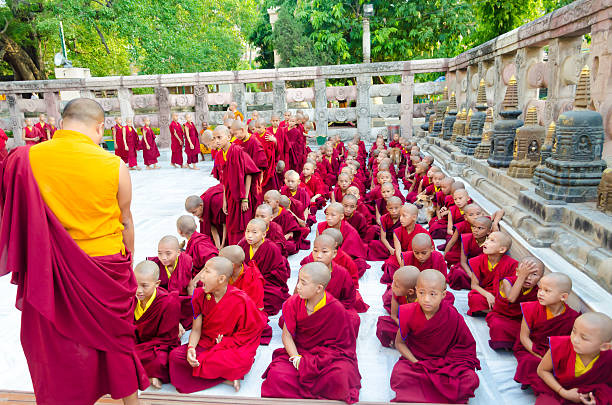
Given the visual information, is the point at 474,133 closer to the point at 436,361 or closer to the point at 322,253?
the point at 322,253

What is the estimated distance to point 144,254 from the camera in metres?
6.69

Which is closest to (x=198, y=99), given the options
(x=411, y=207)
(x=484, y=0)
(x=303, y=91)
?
(x=303, y=91)

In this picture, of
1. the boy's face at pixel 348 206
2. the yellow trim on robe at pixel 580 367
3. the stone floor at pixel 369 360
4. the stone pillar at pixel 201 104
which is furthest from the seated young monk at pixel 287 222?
the stone pillar at pixel 201 104

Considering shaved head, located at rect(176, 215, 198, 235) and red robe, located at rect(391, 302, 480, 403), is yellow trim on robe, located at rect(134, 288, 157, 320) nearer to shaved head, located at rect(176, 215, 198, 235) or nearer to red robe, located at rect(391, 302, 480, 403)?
shaved head, located at rect(176, 215, 198, 235)

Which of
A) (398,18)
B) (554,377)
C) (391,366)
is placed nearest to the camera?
(554,377)

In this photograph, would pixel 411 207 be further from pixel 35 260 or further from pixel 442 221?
pixel 35 260

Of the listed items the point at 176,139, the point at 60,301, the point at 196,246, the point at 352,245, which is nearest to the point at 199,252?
the point at 196,246

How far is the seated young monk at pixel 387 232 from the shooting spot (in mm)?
5805

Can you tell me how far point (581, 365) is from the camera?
9.31ft

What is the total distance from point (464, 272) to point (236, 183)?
2.97 m

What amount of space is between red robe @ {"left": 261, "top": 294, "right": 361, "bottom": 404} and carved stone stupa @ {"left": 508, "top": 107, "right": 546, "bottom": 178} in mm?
4012

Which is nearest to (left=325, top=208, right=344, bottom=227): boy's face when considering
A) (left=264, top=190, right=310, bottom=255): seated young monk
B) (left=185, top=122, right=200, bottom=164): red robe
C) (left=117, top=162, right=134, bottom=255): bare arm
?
(left=264, top=190, right=310, bottom=255): seated young monk

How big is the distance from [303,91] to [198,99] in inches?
153

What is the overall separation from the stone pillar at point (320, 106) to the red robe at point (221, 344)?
13.8 meters
